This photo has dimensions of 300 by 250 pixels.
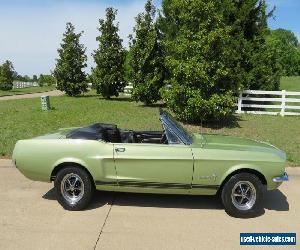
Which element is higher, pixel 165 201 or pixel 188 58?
pixel 188 58

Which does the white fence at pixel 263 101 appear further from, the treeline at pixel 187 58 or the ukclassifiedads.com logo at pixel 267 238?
the ukclassifiedads.com logo at pixel 267 238

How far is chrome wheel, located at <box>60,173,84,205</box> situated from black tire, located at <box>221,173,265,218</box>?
6.88 ft

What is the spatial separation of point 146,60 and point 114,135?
38.9 ft

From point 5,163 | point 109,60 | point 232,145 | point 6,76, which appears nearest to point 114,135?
point 232,145

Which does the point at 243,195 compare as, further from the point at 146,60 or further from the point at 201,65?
the point at 146,60

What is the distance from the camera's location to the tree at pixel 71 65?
81.5ft

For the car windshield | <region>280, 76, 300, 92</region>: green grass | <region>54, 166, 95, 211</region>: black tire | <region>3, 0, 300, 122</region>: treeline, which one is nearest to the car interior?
the car windshield

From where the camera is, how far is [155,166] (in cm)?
515

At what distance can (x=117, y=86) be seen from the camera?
21.9m

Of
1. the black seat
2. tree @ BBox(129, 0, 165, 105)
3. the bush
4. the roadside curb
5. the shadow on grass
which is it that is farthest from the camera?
the bush

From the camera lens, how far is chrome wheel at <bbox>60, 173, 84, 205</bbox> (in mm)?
5355

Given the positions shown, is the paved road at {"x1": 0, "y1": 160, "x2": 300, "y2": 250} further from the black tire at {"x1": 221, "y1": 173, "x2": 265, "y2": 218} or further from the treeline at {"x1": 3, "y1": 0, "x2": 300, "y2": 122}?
the treeline at {"x1": 3, "y1": 0, "x2": 300, "y2": 122}

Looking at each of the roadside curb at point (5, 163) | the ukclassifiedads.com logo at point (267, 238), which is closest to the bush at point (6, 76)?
the roadside curb at point (5, 163)

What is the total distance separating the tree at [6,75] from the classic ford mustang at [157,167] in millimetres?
35426
